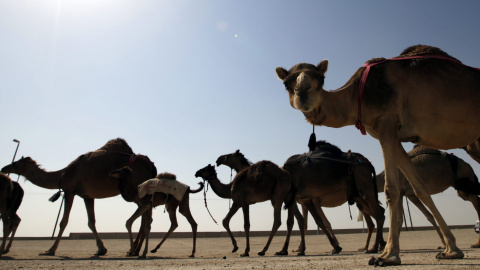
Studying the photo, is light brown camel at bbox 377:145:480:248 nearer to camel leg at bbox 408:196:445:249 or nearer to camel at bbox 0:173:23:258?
camel leg at bbox 408:196:445:249

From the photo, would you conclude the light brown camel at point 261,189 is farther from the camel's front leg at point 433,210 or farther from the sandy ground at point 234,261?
the camel's front leg at point 433,210

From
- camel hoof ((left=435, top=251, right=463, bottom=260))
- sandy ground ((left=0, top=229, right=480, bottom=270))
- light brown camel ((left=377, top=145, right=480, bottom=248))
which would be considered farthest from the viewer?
light brown camel ((left=377, top=145, right=480, bottom=248))

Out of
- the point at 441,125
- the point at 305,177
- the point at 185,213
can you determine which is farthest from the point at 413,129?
the point at 185,213

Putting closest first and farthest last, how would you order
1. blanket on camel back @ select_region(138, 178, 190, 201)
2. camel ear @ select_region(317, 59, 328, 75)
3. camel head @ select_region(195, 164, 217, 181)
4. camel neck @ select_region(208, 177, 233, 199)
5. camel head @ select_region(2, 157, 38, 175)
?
camel ear @ select_region(317, 59, 328, 75)
blanket on camel back @ select_region(138, 178, 190, 201)
camel head @ select_region(2, 157, 38, 175)
camel neck @ select_region(208, 177, 233, 199)
camel head @ select_region(195, 164, 217, 181)

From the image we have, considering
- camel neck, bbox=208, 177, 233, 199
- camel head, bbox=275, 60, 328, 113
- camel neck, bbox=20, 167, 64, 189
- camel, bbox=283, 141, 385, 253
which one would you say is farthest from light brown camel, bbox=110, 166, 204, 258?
camel head, bbox=275, 60, 328, 113

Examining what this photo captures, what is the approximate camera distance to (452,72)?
5324 millimetres

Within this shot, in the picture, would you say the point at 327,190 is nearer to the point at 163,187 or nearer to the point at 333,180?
the point at 333,180

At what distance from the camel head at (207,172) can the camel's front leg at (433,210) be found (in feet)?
28.0

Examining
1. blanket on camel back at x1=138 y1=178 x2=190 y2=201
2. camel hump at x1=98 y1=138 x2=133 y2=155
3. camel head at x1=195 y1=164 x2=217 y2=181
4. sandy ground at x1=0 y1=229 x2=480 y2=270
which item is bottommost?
sandy ground at x1=0 y1=229 x2=480 y2=270

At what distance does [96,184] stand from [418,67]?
952 centimetres

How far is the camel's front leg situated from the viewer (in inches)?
200

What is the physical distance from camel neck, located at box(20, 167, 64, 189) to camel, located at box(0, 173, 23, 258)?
0.46m

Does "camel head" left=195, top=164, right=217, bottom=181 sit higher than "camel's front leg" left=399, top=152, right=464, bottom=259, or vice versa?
"camel head" left=195, top=164, right=217, bottom=181

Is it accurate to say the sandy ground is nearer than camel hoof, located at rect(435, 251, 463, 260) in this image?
Yes
